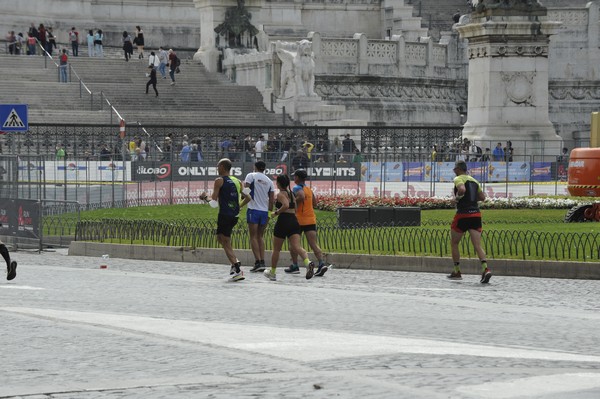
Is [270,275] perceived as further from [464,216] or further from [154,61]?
[154,61]

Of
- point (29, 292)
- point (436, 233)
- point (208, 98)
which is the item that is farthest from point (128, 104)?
point (29, 292)

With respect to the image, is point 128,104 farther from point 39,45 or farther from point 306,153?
point 306,153

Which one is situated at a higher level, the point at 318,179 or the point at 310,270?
the point at 318,179

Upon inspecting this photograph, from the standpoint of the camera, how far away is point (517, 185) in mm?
41000

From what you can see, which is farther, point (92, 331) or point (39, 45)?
point (39, 45)

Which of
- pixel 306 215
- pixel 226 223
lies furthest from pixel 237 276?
pixel 306 215

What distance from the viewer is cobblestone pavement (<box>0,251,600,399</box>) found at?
39.8ft

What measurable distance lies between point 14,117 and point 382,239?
1061 cm

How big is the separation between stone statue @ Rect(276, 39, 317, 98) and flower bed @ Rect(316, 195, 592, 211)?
21262mm

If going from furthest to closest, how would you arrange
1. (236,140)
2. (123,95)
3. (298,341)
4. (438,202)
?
(123,95) → (236,140) → (438,202) → (298,341)

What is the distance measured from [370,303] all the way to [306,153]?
2245 centimetres

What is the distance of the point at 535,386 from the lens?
12.1m

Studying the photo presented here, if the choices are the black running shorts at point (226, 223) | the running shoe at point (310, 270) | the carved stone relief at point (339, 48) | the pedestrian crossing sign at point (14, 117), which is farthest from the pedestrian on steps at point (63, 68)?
the running shoe at point (310, 270)

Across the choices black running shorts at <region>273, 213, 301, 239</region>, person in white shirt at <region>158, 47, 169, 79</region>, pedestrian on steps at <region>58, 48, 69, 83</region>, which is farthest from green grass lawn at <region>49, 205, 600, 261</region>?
person in white shirt at <region>158, 47, 169, 79</region>
